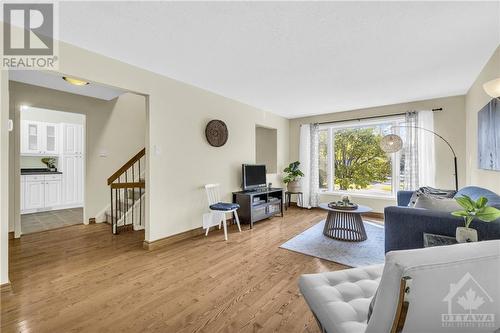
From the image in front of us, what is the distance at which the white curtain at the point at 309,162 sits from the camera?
17.8 feet

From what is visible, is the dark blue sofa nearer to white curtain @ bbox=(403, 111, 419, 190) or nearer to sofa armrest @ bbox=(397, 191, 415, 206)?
sofa armrest @ bbox=(397, 191, 415, 206)

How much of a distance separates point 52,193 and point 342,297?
6.54 m

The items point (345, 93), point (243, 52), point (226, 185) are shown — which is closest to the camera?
point (243, 52)

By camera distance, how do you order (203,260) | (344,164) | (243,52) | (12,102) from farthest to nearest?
(344,164) < (12,102) < (203,260) < (243,52)

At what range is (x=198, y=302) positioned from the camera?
71.2 inches

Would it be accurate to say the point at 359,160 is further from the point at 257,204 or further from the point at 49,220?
the point at 49,220

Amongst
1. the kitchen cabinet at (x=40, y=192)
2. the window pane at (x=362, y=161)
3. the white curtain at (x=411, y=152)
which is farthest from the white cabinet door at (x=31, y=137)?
the white curtain at (x=411, y=152)

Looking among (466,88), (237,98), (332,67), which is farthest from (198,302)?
(466,88)

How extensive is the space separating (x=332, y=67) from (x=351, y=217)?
85.3 inches

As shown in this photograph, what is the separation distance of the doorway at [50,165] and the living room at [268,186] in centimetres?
198

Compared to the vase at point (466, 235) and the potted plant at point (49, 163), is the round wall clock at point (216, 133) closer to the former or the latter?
the vase at point (466, 235)

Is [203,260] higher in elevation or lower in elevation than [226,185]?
lower

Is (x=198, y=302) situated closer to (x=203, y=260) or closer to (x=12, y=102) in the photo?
(x=203, y=260)

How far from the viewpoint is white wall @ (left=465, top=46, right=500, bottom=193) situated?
2346mm
